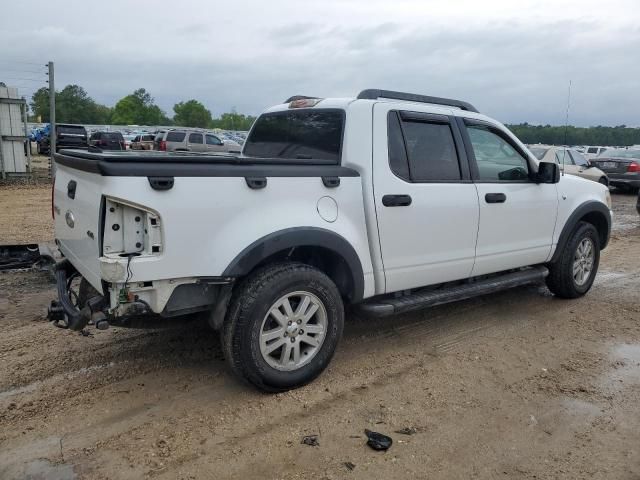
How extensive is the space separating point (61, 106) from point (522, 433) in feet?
304

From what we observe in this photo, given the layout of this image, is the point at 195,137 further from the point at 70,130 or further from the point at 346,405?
the point at 346,405

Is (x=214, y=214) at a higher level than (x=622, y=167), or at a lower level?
lower

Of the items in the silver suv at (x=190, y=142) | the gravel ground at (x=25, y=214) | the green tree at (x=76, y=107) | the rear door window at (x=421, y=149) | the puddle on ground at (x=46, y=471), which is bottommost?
the puddle on ground at (x=46, y=471)

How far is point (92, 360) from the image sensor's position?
407cm

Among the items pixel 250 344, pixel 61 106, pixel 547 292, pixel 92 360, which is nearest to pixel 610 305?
pixel 547 292

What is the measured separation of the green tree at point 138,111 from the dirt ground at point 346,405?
110 metres

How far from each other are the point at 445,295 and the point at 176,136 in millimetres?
22654

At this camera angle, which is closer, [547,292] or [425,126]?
[425,126]

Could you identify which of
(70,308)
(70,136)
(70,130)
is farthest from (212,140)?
(70,308)

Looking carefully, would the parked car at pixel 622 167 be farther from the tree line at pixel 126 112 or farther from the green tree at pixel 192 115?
the green tree at pixel 192 115

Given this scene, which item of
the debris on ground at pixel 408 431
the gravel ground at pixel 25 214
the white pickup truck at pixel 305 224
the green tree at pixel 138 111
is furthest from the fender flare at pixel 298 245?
the green tree at pixel 138 111

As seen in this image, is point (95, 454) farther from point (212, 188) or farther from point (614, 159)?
point (614, 159)

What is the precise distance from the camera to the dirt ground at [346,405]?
294cm

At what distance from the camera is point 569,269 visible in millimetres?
5773
